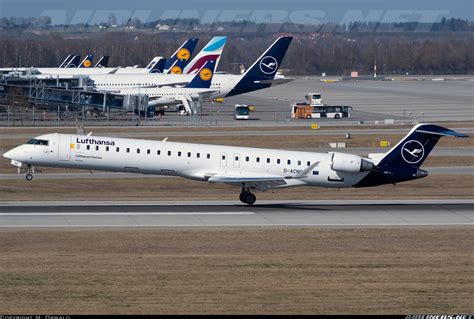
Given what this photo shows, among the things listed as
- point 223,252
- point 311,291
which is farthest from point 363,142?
point 311,291

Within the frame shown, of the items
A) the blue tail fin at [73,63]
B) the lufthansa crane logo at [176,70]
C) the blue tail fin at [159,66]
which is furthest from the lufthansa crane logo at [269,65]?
the blue tail fin at [73,63]

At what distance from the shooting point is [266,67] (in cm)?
11219

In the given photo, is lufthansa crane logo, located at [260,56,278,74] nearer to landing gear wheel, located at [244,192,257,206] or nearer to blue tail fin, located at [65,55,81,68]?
landing gear wheel, located at [244,192,257,206]

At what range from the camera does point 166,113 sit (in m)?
118

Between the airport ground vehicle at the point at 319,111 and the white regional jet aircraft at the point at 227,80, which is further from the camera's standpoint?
the airport ground vehicle at the point at 319,111

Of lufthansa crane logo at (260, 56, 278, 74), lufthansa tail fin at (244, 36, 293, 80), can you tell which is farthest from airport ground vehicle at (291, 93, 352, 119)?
lufthansa crane logo at (260, 56, 278, 74)

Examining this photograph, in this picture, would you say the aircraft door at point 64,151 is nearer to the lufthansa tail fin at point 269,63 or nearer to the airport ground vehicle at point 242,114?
the airport ground vehicle at point 242,114

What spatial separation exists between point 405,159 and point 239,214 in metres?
8.81

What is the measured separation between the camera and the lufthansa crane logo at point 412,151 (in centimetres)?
5041

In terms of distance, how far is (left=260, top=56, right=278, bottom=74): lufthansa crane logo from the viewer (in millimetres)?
111812

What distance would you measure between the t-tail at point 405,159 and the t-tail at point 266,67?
58260 millimetres

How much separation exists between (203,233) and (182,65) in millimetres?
101383

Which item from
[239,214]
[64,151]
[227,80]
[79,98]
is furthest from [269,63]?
[239,214]

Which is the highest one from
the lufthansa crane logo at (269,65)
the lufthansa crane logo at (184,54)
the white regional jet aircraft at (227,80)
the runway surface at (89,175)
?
the lufthansa crane logo at (184,54)
